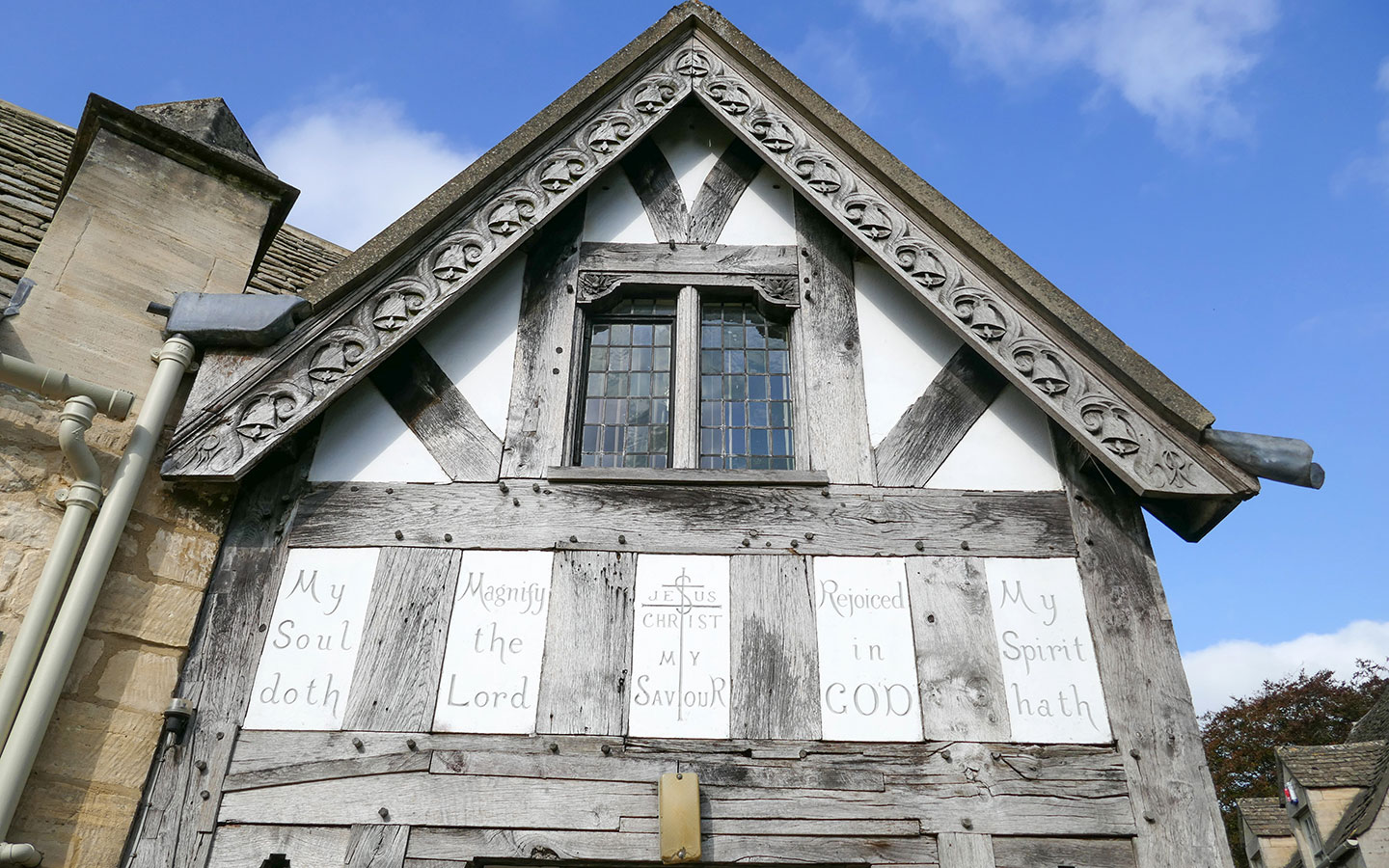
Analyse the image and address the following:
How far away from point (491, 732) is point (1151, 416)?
3.38 meters

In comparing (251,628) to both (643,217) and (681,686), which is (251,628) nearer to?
(681,686)

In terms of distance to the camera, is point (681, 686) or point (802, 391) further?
point (802, 391)

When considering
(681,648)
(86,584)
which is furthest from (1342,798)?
(86,584)

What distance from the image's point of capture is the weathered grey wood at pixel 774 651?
423 centimetres

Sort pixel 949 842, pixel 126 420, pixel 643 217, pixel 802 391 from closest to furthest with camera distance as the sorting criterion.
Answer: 1. pixel 949 842
2. pixel 126 420
3. pixel 802 391
4. pixel 643 217

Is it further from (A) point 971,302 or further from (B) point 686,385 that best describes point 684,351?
(A) point 971,302

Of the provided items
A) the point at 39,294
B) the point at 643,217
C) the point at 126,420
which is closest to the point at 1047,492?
the point at 643,217

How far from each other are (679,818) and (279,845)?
1.59 m

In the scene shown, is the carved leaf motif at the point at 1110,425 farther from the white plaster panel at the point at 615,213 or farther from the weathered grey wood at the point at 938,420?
the white plaster panel at the point at 615,213

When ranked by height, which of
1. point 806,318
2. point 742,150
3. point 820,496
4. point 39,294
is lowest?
point 820,496

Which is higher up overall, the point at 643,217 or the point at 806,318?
the point at 643,217

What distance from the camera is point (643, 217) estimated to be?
587 centimetres

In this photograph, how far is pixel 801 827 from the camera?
158 inches

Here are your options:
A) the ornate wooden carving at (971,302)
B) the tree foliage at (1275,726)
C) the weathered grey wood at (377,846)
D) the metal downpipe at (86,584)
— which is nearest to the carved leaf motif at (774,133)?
the ornate wooden carving at (971,302)
